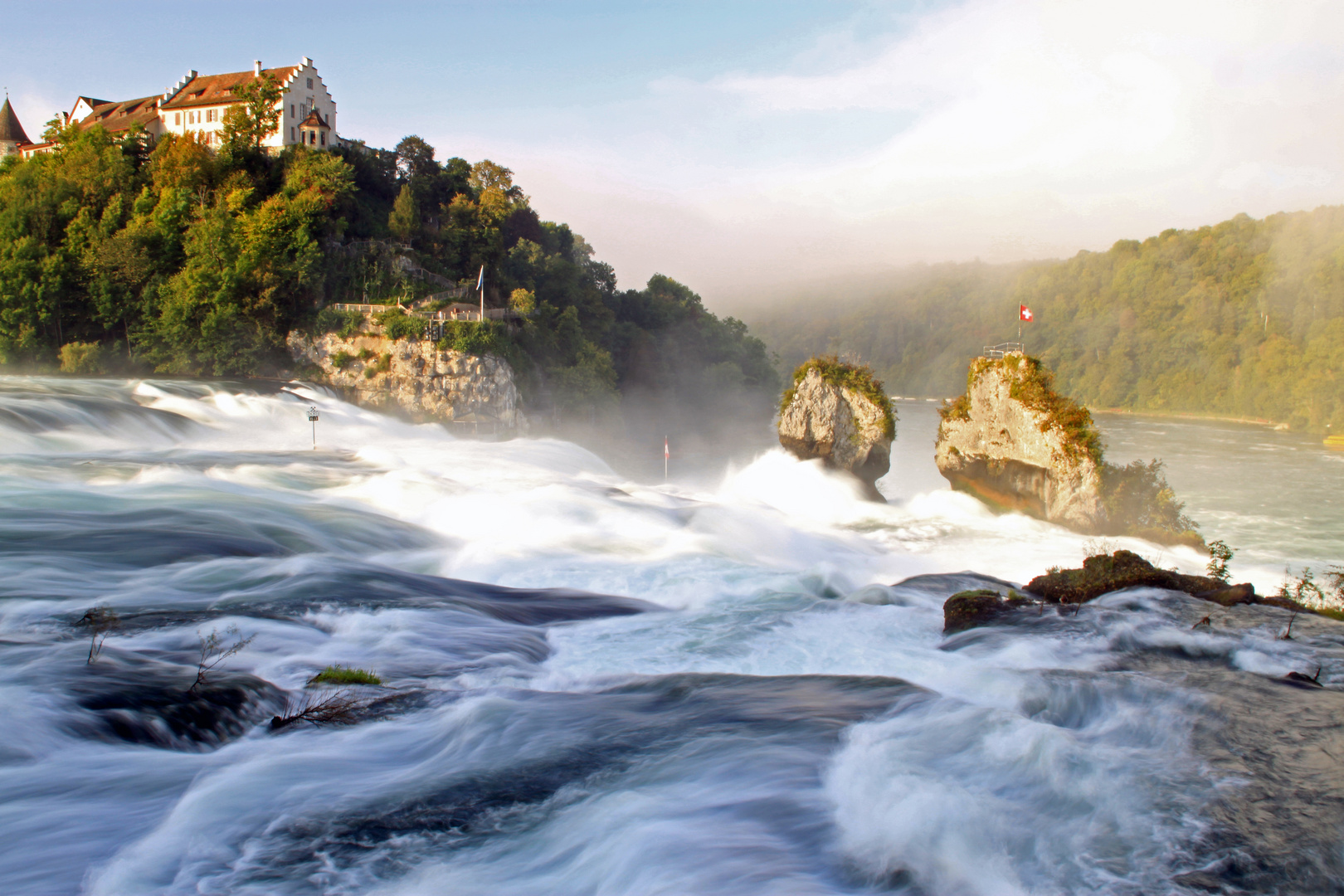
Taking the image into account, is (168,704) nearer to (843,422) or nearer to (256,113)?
(843,422)

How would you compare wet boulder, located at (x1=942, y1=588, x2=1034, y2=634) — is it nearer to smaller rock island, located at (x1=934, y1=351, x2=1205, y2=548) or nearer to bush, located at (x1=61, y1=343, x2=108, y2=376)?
smaller rock island, located at (x1=934, y1=351, x2=1205, y2=548)

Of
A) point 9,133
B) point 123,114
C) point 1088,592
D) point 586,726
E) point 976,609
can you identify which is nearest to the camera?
point 586,726

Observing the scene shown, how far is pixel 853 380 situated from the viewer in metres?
35.4

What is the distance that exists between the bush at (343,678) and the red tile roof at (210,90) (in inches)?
2223

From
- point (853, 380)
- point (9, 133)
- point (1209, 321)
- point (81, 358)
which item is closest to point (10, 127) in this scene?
point (9, 133)

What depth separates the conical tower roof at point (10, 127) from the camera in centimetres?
6744

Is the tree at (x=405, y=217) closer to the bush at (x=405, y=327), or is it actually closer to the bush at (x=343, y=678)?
the bush at (x=405, y=327)

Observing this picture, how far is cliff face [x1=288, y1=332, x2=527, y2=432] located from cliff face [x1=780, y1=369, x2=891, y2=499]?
17823 millimetres

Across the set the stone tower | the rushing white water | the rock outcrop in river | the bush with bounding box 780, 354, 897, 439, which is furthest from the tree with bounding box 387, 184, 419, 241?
the stone tower

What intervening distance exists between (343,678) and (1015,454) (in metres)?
27.7

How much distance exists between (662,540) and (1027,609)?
27.8ft

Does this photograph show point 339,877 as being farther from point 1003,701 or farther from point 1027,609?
point 1027,609

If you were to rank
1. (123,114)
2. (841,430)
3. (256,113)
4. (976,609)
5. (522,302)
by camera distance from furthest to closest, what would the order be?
(123,114) → (256,113) → (522,302) → (841,430) → (976,609)

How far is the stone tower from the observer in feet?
220
